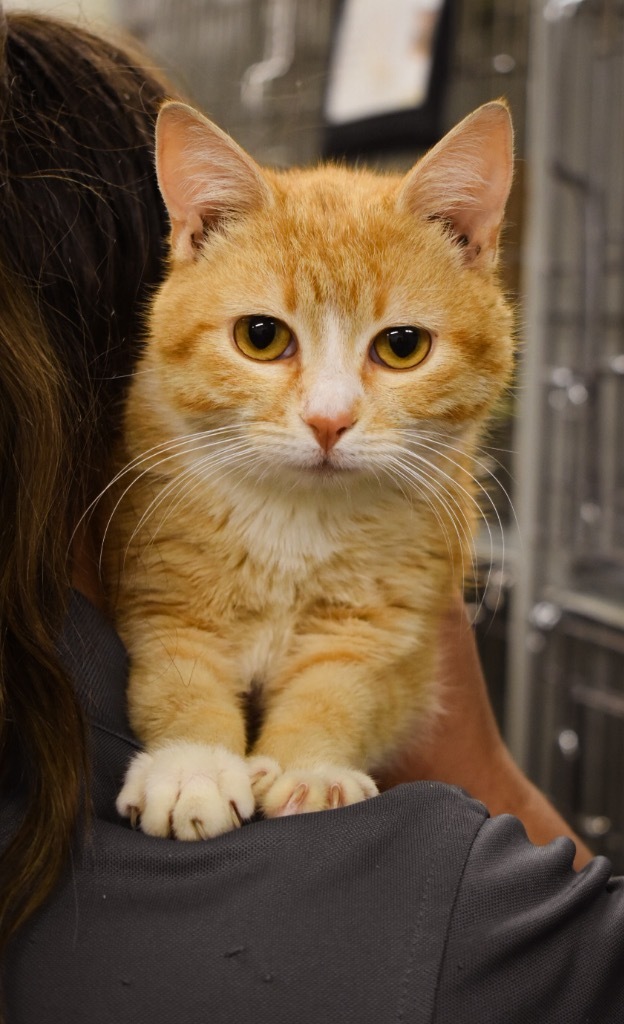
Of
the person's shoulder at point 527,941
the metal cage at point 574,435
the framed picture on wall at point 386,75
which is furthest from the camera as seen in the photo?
the framed picture on wall at point 386,75

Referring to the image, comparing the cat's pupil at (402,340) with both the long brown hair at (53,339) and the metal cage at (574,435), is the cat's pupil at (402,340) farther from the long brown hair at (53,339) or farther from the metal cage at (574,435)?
the metal cage at (574,435)

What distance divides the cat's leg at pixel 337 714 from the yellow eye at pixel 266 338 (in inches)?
10.6

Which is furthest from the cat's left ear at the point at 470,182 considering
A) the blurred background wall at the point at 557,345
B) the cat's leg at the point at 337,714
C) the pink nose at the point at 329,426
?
the blurred background wall at the point at 557,345

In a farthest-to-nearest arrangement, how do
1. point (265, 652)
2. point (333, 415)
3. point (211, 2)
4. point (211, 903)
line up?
1. point (211, 2)
2. point (265, 652)
3. point (333, 415)
4. point (211, 903)

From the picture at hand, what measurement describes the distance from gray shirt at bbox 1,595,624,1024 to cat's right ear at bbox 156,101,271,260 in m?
0.52

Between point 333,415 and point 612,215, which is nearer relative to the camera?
point 333,415

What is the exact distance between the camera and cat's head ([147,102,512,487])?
80 centimetres

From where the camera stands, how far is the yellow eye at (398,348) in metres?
0.83

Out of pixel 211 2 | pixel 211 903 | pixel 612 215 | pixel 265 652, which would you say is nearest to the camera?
pixel 211 903

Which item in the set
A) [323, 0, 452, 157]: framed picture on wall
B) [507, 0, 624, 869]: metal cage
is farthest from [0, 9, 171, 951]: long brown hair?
[323, 0, 452, 157]: framed picture on wall

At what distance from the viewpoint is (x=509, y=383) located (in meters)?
0.95

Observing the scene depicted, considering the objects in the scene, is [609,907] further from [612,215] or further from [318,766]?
[612,215]

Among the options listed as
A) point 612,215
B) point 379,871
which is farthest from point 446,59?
point 379,871

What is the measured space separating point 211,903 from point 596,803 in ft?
5.05
